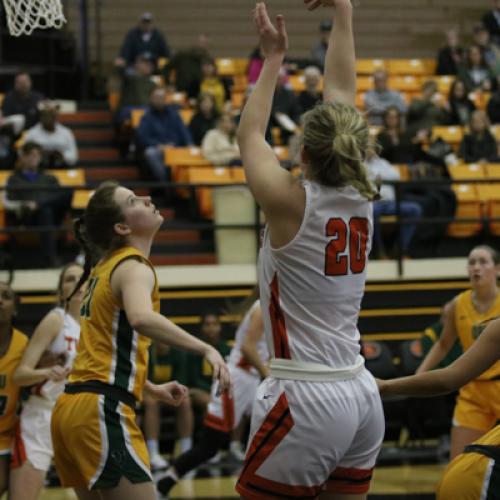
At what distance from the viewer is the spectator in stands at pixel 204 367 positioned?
991cm

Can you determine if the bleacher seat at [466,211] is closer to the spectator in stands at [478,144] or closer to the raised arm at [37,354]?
the spectator in stands at [478,144]

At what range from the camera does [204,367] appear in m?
10.0

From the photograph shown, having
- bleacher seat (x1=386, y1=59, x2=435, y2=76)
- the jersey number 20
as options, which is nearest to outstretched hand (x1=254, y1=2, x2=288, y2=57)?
the jersey number 20

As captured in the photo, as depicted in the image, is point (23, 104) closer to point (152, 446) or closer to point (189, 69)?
point (189, 69)

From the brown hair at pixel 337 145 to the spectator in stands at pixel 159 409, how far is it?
5807 mm

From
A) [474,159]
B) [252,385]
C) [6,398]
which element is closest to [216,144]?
[474,159]

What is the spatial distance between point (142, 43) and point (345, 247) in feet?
40.2

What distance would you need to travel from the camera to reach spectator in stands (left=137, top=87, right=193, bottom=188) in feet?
42.2

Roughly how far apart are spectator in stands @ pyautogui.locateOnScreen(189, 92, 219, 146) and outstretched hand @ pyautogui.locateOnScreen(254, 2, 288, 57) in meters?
9.43

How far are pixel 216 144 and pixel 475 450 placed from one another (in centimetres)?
904

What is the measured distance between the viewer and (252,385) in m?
8.90

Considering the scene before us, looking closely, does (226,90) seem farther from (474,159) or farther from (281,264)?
(281,264)

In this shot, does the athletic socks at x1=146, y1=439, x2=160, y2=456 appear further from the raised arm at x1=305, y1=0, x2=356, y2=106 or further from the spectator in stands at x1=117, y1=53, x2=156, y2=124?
the raised arm at x1=305, y1=0, x2=356, y2=106

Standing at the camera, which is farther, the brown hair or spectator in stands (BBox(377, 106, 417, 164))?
Answer: spectator in stands (BBox(377, 106, 417, 164))
